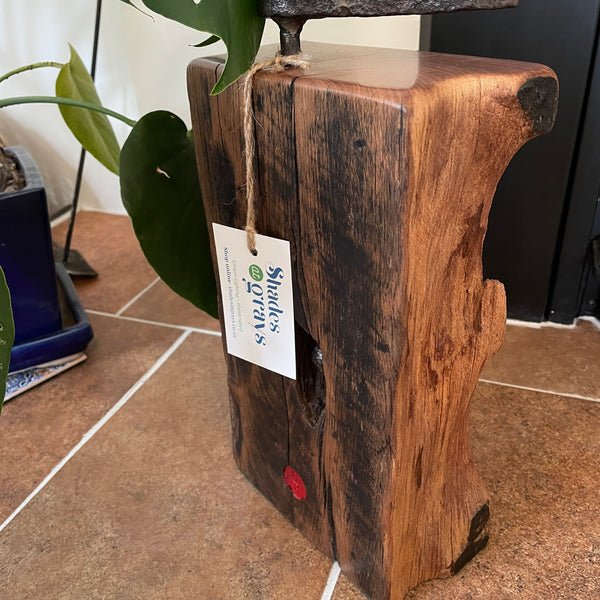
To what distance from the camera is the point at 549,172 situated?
1.00m

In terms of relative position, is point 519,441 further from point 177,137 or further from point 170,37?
point 170,37

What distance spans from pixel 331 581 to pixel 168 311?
69 centimetres

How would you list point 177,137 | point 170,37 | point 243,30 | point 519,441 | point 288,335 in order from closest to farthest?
point 243,30 → point 288,335 → point 177,137 → point 519,441 → point 170,37

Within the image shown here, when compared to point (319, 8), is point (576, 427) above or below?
below

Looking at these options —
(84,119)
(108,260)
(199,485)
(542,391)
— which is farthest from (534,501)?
(108,260)

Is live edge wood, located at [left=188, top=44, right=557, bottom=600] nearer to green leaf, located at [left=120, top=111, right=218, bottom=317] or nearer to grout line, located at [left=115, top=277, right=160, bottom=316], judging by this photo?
Answer: green leaf, located at [left=120, top=111, right=218, bottom=317]

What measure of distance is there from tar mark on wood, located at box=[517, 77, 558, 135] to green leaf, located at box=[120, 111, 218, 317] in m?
0.41

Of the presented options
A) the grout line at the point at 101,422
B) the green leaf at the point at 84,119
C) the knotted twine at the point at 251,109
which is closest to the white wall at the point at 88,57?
the green leaf at the point at 84,119

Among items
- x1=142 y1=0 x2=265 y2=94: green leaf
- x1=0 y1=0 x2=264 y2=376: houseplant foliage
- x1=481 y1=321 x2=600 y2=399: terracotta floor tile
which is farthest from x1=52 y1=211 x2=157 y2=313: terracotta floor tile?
x1=142 y1=0 x2=265 y2=94: green leaf

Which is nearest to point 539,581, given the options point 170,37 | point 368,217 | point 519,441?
point 519,441

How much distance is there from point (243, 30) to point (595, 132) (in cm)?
69

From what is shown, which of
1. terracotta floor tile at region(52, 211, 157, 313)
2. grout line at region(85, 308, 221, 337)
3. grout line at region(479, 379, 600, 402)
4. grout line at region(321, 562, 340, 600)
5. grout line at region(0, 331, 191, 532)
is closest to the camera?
grout line at region(321, 562, 340, 600)

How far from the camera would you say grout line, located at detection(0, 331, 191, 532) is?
0.84 meters

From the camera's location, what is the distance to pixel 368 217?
511mm
